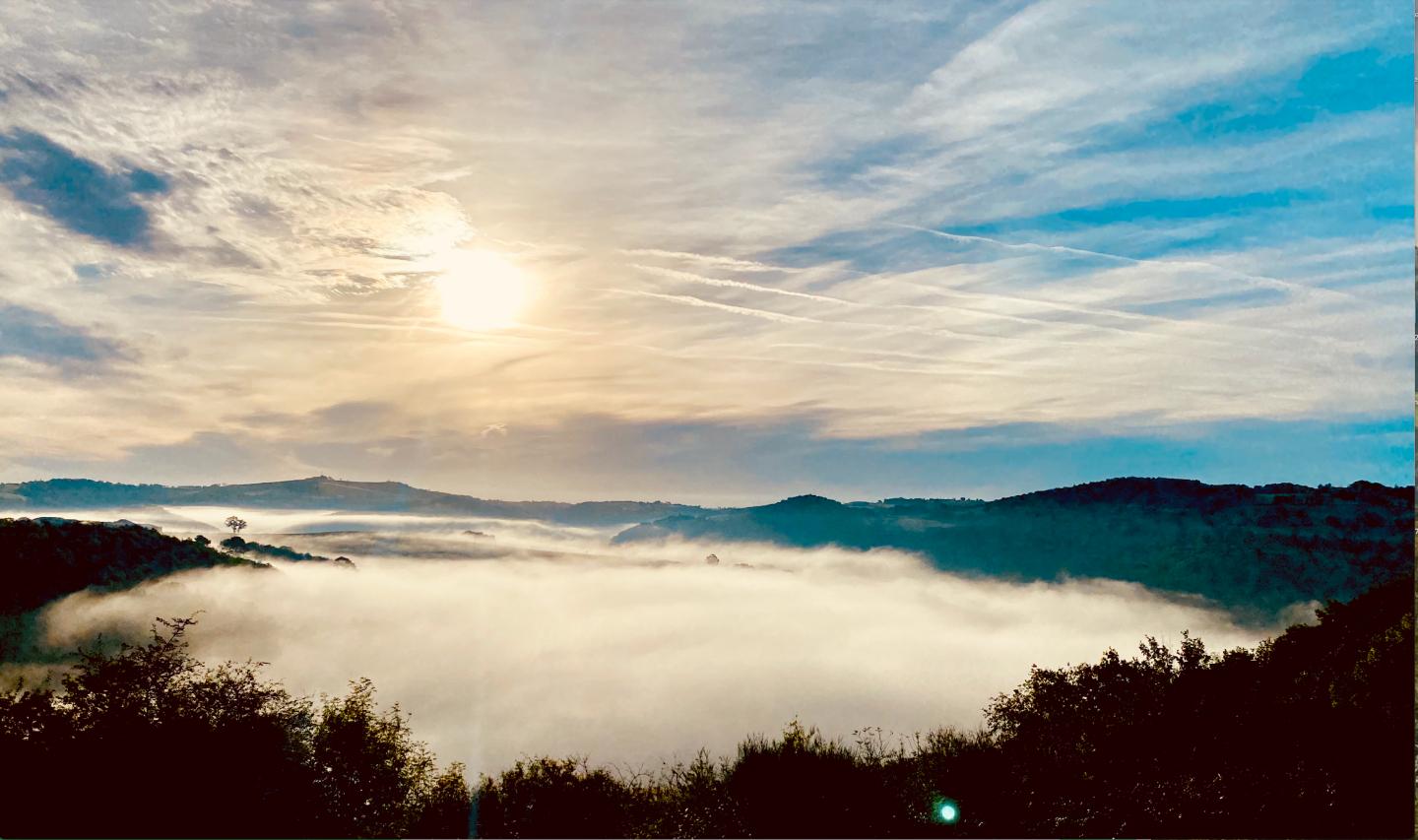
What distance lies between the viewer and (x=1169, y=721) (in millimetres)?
40844

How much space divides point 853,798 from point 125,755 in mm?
27453

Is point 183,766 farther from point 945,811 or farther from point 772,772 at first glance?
point 945,811

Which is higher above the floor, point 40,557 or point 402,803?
point 40,557

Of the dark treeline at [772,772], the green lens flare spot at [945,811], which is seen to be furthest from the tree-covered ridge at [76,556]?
the green lens flare spot at [945,811]

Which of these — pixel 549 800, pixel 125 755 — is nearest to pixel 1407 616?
pixel 549 800

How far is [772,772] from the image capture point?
3656 cm

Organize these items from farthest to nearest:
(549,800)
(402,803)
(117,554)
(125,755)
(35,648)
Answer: (117,554) → (35,648) → (402,803) → (549,800) → (125,755)

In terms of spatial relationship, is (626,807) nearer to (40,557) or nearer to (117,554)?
(40,557)

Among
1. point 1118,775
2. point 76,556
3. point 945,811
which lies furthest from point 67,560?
point 1118,775

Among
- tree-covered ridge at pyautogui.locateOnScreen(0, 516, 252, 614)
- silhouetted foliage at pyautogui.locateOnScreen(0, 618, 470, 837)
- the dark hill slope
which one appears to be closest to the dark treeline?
silhouetted foliage at pyautogui.locateOnScreen(0, 618, 470, 837)

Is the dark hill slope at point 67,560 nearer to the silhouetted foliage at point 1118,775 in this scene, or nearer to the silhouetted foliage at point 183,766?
the silhouetted foliage at point 183,766

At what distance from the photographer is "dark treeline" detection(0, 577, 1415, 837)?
1046 inches

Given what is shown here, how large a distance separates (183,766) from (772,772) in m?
23.1

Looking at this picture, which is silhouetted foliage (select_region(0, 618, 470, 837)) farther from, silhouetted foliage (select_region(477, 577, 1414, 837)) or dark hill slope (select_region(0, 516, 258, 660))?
dark hill slope (select_region(0, 516, 258, 660))
